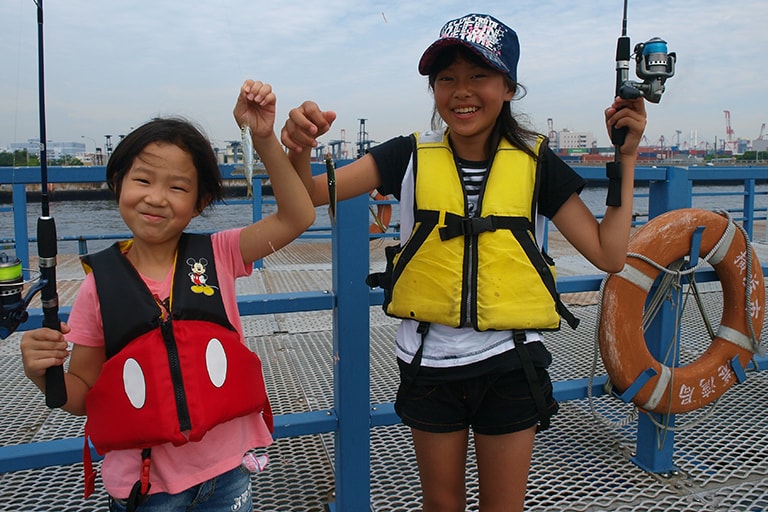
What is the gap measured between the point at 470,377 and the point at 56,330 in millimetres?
954

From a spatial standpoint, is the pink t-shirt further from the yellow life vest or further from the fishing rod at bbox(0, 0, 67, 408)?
the yellow life vest

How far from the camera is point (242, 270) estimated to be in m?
1.56

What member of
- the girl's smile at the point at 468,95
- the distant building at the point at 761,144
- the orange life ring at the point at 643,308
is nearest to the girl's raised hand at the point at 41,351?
the girl's smile at the point at 468,95

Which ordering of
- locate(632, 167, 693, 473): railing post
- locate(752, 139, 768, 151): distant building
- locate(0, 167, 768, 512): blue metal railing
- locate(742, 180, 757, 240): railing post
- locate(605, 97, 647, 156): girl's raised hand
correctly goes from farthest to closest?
1. locate(752, 139, 768, 151): distant building
2. locate(742, 180, 757, 240): railing post
3. locate(632, 167, 693, 473): railing post
4. locate(0, 167, 768, 512): blue metal railing
5. locate(605, 97, 647, 156): girl's raised hand

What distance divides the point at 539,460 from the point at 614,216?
1458 millimetres

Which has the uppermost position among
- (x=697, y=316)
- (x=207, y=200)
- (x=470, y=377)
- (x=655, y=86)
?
(x=655, y=86)

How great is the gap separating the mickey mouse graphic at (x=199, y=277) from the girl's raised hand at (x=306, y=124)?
0.35 m

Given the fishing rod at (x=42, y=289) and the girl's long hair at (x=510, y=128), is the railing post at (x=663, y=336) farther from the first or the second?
the fishing rod at (x=42, y=289)

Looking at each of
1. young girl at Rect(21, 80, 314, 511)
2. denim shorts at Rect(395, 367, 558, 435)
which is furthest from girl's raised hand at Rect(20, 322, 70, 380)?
denim shorts at Rect(395, 367, 558, 435)

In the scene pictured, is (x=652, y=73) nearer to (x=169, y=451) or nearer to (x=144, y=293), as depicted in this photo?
(x=144, y=293)

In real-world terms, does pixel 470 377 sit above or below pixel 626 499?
above

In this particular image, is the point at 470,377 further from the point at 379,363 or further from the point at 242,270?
the point at 379,363

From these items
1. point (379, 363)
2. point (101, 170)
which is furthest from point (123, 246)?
point (379, 363)

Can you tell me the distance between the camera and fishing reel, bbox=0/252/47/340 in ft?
4.16
